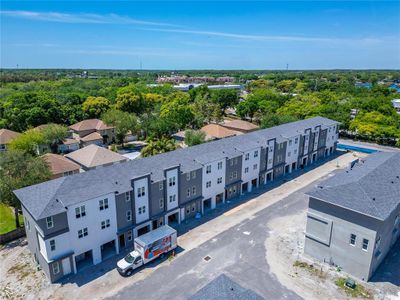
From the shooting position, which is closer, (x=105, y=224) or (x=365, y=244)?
(x=365, y=244)

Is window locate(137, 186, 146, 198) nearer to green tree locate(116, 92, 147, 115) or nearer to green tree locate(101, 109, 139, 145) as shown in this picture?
green tree locate(101, 109, 139, 145)

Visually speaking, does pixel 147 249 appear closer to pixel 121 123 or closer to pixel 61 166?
pixel 61 166

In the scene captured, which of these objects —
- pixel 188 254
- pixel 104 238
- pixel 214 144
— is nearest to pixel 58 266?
pixel 104 238

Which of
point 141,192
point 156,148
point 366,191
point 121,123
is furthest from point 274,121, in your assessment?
point 141,192

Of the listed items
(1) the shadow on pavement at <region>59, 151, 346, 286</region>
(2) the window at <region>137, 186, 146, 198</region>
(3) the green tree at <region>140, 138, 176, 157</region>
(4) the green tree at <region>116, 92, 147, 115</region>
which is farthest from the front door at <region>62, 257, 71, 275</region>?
(4) the green tree at <region>116, 92, 147, 115</region>

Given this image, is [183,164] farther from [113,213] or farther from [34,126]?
[34,126]

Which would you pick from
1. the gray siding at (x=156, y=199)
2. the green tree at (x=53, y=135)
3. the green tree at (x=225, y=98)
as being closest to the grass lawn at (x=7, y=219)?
the gray siding at (x=156, y=199)
